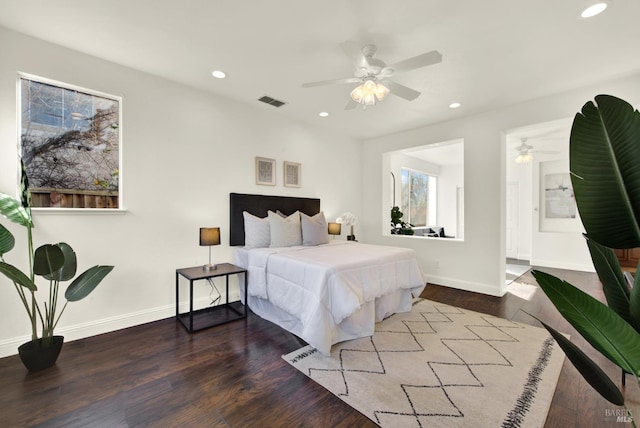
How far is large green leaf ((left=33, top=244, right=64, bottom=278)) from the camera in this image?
1.94 m

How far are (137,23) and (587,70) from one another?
173 inches

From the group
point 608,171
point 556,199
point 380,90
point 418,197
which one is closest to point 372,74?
point 380,90

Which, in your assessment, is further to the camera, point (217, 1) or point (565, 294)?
point (217, 1)

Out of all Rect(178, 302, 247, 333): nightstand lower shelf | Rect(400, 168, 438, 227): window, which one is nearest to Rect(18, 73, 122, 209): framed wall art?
Rect(178, 302, 247, 333): nightstand lower shelf

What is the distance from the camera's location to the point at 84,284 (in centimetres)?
224

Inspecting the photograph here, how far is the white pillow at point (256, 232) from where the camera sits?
3575 mm

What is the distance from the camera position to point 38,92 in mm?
2535

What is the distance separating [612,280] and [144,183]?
3.62 metres

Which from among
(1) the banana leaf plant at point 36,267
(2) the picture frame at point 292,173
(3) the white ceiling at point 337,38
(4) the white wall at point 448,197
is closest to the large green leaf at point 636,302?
(3) the white ceiling at point 337,38

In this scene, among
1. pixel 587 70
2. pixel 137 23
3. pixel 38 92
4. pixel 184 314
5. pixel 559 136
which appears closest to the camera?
pixel 137 23

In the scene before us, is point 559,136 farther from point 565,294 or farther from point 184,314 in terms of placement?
point 184,314

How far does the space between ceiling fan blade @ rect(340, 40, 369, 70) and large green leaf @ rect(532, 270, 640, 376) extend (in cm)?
207

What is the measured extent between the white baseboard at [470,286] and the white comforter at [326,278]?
1.51m

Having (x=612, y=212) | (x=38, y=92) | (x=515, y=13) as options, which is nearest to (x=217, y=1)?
(x=38, y=92)
